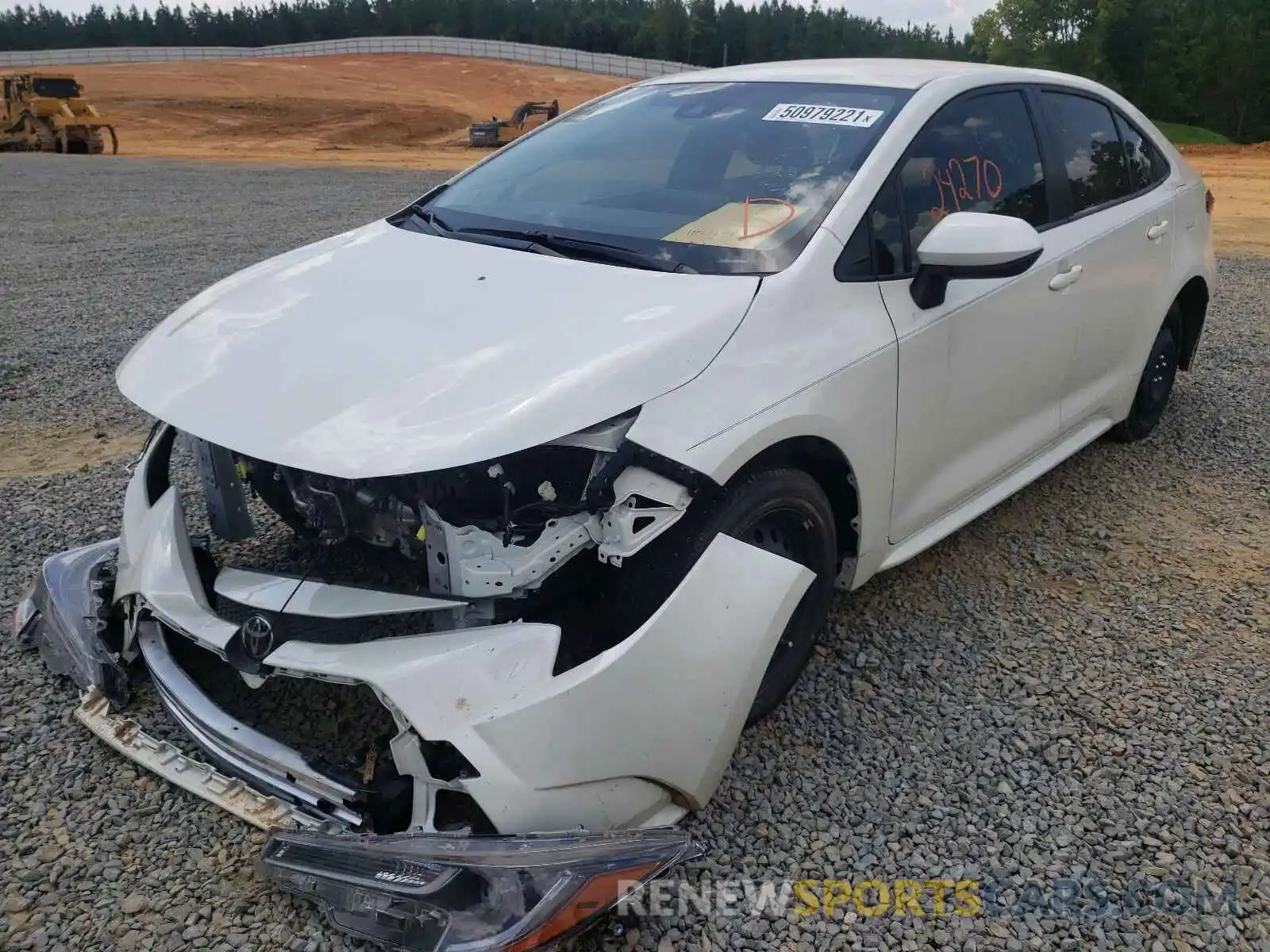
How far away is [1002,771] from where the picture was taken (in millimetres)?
2744

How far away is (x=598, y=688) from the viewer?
2.13 meters

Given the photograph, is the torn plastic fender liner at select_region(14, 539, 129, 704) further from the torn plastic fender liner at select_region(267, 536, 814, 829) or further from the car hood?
the torn plastic fender liner at select_region(267, 536, 814, 829)

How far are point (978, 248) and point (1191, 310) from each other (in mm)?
2727

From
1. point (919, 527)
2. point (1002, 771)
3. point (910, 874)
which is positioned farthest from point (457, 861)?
point (919, 527)

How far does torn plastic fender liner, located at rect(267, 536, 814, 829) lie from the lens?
6.79ft

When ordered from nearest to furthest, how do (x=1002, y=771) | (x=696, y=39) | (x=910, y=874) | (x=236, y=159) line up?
(x=910, y=874) < (x=1002, y=771) < (x=236, y=159) < (x=696, y=39)

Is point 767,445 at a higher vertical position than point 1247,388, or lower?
higher

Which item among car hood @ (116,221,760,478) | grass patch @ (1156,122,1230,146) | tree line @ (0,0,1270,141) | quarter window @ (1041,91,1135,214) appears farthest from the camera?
tree line @ (0,0,1270,141)

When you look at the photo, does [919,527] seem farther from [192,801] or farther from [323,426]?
[192,801]

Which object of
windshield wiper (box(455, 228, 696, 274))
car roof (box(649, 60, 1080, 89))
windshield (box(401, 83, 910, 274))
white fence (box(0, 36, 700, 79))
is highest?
white fence (box(0, 36, 700, 79))

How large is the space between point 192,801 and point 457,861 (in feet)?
3.06

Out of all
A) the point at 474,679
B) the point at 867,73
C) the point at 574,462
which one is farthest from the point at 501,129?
the point at 474,679

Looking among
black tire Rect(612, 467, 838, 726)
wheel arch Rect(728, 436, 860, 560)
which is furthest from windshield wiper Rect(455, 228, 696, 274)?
black tire Rect(612, 467, 838, 726)

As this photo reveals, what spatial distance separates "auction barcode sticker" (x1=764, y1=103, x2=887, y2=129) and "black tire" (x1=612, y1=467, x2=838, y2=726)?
121 cm
